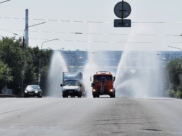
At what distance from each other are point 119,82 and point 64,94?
44.4 m

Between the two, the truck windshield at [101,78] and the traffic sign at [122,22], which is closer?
the traffic sign at [122,22]

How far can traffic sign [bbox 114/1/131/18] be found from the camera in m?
38.7

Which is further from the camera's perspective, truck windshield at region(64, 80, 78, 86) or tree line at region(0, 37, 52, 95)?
tree line at region(0, 37, 52, 95)

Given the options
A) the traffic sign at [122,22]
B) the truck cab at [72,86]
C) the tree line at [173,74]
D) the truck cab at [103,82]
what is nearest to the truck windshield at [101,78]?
the truck cab at [103,82]

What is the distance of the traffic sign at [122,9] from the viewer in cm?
3866

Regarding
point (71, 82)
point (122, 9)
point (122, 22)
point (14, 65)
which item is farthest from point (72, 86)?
point (122, 9)

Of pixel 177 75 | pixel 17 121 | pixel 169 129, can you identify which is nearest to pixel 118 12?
pixel 17 121

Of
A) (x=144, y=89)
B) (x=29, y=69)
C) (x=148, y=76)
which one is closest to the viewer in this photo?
(x=29, y=69)

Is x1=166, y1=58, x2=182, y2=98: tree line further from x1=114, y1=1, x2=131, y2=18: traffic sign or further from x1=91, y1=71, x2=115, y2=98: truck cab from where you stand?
x1=114, y1=1, x2=131, y2=18: traffic sign

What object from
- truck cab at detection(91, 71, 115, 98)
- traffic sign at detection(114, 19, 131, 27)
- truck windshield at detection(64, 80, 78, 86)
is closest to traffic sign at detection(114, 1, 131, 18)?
traffic sign at detection(114, 19, 131, 27)

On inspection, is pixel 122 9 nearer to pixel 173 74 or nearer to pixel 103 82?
pixel 103 82

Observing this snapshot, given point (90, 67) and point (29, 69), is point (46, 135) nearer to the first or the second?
point (29, 69)

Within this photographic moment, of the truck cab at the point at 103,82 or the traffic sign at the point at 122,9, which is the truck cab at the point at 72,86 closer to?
the truck cab at the point at 103,82

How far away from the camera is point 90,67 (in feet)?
468
